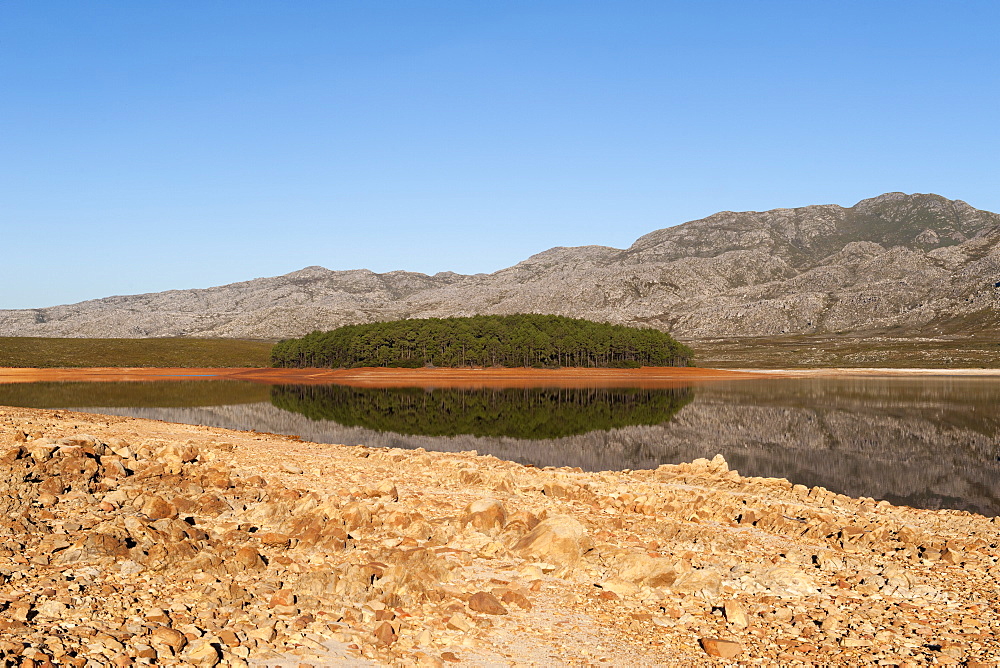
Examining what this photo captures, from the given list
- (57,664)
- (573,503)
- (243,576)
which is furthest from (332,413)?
(57,664)

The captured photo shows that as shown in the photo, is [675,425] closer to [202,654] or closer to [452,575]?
[452,575]

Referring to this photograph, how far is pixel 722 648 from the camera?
10.5 m

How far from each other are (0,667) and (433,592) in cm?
656

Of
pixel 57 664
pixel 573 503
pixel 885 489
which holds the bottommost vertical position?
pixel 885 489

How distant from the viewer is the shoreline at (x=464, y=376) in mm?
118188

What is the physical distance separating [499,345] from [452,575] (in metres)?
139

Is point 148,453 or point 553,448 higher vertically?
point 148,453

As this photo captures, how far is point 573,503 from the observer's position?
813 inches

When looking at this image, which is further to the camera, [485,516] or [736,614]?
[485,516]

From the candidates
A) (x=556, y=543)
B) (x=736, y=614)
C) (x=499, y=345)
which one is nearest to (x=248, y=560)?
(x=556, y=543)

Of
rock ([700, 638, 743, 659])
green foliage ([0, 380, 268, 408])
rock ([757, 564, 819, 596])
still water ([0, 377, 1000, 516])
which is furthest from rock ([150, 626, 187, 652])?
green foliage ([0, 380, 268, 408])

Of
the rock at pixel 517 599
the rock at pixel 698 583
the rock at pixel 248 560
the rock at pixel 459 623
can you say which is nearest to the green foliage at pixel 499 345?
the rock at pixel 248 560

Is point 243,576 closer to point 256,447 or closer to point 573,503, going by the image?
point 573,503

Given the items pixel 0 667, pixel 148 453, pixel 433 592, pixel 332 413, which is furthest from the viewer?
pixel 332 413
